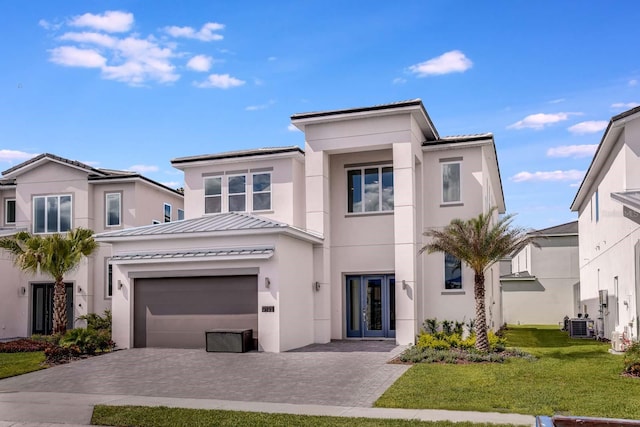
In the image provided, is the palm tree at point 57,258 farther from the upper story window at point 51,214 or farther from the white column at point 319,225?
the white column at point 319,225

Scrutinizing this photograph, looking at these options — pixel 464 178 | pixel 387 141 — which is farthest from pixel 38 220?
pixel 464 178

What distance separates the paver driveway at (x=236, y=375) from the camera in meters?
14.2

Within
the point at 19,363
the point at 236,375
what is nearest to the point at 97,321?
the point at 19,363

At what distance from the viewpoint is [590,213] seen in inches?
1189

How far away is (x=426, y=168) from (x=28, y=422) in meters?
16.4

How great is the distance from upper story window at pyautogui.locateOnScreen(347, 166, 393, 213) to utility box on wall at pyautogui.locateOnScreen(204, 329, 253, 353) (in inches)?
271

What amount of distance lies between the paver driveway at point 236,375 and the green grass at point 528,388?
0.83 m

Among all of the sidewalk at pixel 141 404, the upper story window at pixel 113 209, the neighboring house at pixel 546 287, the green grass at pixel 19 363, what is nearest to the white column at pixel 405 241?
the sidewalk at pixel 141 404

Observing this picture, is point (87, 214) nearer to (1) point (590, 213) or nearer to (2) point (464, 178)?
(2) point (464, 178)

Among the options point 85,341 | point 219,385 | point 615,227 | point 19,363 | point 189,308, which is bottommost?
point 19,363

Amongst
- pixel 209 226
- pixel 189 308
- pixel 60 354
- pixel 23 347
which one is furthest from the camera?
pixel 23 347

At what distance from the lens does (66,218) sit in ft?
98.8

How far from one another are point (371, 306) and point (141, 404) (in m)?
12.1

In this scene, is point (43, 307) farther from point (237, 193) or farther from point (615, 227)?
point (615, 227)
